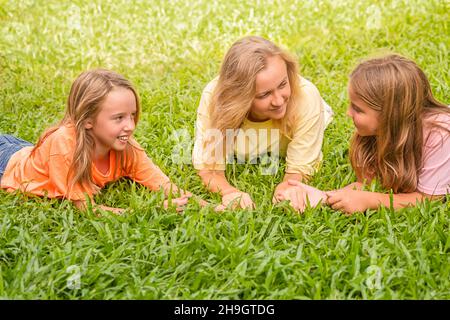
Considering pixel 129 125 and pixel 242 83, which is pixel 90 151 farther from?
pixel 242 83

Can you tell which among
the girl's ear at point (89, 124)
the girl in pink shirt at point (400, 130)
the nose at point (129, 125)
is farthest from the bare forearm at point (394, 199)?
the girl's ear at point (89, 124)

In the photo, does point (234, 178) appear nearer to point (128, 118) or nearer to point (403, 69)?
point (128, 118)

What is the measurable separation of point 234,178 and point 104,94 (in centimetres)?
94

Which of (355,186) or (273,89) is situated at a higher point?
(273,89)

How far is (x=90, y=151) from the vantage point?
11.3 feet

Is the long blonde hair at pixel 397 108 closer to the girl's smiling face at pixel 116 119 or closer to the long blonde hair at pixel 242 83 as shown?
the long blonde hair at pixel 242 83

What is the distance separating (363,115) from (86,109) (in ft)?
A: 4.87

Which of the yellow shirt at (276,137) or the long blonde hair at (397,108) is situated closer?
the long blonde hair at (397,108)

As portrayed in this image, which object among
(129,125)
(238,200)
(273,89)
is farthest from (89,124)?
(273,89)

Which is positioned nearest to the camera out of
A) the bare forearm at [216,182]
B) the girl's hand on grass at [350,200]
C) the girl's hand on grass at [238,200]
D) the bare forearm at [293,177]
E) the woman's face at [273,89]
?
the girl's hand on grass at [350,200]

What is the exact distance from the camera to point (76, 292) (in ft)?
8.38

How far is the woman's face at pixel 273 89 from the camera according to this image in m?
3.38
